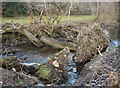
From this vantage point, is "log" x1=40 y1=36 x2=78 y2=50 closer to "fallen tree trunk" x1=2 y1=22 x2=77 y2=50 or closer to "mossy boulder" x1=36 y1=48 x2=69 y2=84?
"fallen tree trunk" x1=2 y1=22 x2=77 y2=50

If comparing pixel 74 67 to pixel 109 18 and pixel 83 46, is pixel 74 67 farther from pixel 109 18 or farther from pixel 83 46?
pixel 109 18

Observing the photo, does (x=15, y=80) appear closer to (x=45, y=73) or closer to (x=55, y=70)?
(x=45, y=73)

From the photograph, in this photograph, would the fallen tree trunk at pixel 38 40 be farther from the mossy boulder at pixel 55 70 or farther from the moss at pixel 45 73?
the moss at pixel 45 73

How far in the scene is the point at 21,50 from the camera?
7.36 metres

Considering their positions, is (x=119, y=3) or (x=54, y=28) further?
(x=119, y=3)

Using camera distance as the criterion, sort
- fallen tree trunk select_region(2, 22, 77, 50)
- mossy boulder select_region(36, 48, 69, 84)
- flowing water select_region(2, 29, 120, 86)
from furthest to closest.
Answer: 1. fallen tree trunk select_region(2, 22, 77, 50)
2. flowing water select_region(2, 29, 120, 86)
3. mossy boulder select_region(36, 48, 69, 84)

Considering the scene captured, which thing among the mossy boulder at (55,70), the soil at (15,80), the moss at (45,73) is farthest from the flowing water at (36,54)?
the soil at (15,80)

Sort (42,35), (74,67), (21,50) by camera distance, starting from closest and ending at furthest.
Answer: (74,67) < (21,50) < (42,35)

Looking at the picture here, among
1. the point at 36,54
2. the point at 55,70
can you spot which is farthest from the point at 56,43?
the point at 55,70

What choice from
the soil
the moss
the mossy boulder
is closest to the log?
the mossy boulder

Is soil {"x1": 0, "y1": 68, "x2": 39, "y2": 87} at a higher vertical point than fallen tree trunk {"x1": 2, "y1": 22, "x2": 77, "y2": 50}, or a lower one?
lower

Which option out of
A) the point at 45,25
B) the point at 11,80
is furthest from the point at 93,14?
the point at 11,80

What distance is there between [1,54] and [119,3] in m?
13.3

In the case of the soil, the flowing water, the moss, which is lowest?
the flowing water
